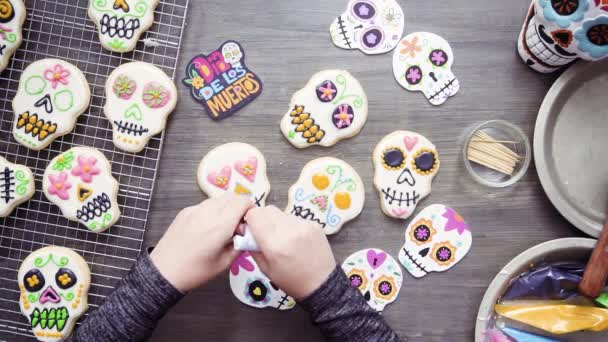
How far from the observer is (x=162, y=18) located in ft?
3.08

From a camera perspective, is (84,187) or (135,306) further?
(84,187)

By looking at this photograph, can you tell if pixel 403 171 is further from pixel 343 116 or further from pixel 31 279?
pixel 31 279

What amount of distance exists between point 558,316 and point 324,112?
0.53 metres

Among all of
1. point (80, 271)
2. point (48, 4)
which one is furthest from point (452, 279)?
point (48, 4)

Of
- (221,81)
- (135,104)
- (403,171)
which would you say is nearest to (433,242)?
(403,171)

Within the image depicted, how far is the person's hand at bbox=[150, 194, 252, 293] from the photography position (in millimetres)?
763

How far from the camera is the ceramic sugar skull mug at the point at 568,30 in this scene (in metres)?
0.77

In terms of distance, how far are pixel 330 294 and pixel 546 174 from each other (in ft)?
1.44

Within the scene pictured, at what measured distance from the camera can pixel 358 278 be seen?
94cm

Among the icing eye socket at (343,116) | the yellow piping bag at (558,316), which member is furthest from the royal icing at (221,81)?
the yellow piping bag at (558,316)

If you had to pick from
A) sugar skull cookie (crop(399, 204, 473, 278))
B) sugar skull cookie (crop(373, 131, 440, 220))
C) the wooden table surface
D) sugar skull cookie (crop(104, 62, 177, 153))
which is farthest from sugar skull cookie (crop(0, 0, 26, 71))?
sugar skull cookie (crop(399, 204, 473, 278))

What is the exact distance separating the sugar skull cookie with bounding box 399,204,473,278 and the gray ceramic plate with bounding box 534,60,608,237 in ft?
0.63

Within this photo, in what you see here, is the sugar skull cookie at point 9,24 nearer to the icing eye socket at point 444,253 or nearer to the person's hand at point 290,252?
the person's hand at point 290,252

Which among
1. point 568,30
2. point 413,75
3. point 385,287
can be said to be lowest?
point 385,287
